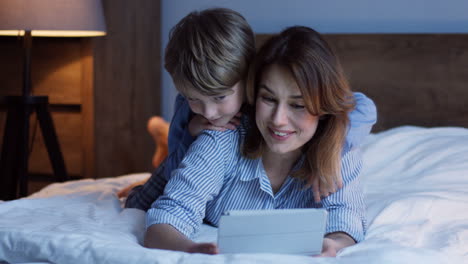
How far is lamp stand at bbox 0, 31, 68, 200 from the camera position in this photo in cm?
206

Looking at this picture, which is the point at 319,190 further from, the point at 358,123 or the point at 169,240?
the point at 169,240

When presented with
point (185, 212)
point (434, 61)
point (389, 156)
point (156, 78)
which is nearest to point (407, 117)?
point (434, 61)

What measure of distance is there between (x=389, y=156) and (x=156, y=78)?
1.31 meters

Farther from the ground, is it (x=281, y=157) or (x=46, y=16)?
(x=46, y=16)

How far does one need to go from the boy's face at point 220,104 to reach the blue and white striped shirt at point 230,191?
33 millimetres

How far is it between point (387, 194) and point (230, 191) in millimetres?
567

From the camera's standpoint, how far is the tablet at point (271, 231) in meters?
0.82

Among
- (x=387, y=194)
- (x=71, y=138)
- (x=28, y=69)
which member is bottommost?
(x=71, y=138)

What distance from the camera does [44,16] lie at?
6.37 ft

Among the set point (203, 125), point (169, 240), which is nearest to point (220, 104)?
point (203, 125)

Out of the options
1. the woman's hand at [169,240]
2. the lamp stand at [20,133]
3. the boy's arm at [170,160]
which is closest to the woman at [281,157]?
the woman's hand at [169,240]

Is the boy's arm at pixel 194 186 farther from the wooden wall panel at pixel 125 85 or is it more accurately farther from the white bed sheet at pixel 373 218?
the wooden wall panel at pixel 125 85

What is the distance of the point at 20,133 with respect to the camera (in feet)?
6.81

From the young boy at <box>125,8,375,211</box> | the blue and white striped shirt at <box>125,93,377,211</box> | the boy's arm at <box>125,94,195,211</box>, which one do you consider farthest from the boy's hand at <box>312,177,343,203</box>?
the boy's arm at <box>125,94,195,211</box>
